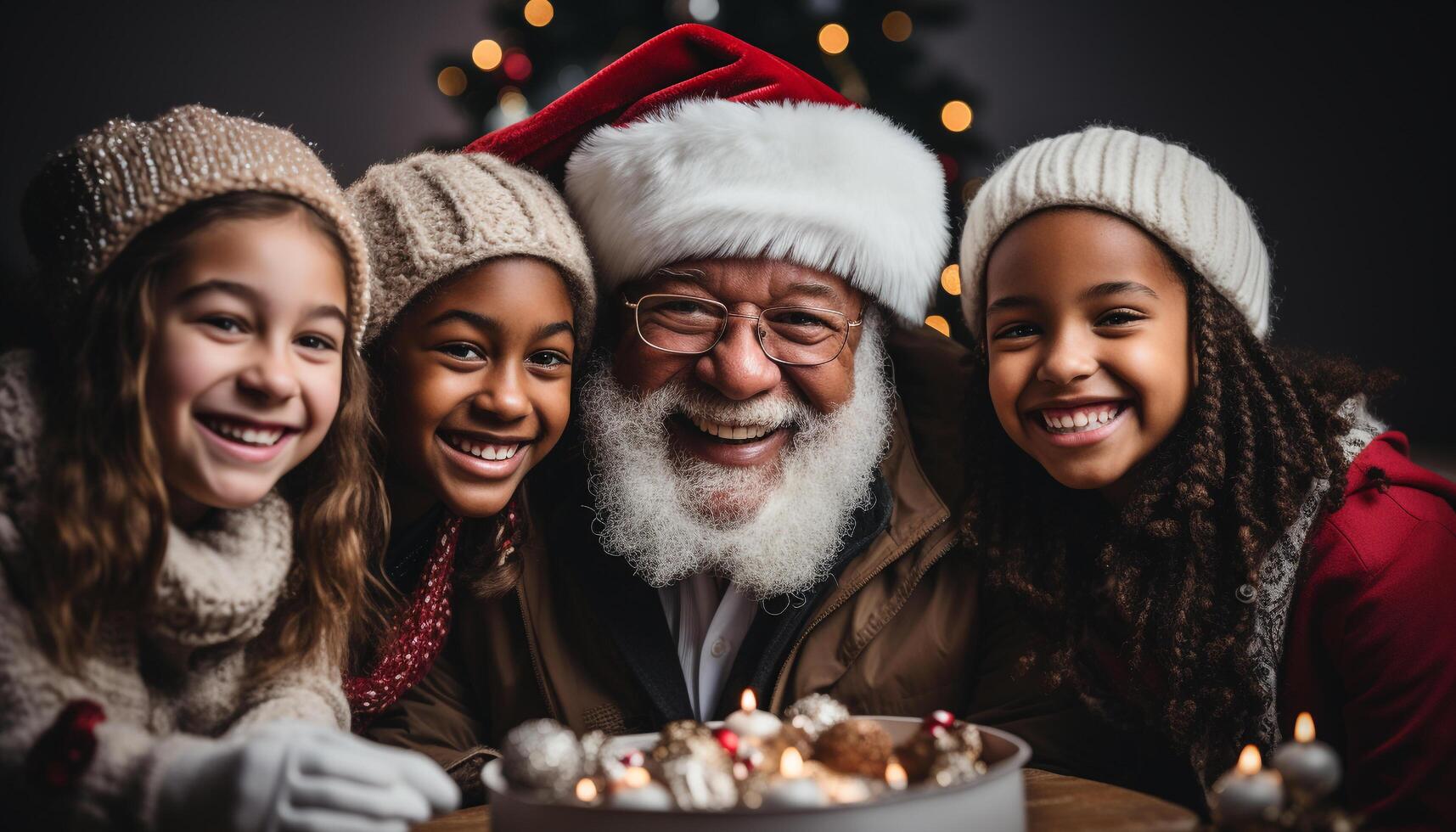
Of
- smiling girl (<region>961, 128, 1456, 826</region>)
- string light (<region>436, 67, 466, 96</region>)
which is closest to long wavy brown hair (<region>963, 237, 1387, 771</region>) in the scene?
smiling girl (<region>961, 128, 1456, 826</region>)

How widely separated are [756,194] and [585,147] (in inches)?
16.9

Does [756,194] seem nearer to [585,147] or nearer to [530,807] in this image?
[585,147]

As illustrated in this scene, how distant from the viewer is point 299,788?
136 centimetres

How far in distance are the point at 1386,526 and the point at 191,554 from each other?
191 centimetres

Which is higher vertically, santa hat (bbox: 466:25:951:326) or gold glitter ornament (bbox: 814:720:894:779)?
santa hat (bbox: 466:25:951:326)

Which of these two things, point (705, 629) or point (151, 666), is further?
point (705, 629)

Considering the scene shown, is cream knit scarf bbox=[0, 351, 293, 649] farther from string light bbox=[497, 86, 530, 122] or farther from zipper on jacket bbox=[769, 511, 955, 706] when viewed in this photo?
string light bbox=[497, 86, 530, 122]

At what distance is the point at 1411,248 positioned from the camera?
4.14 meters

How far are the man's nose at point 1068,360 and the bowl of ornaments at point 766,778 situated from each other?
0.66m

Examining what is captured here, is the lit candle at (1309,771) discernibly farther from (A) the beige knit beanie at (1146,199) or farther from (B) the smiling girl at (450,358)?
(B) the smiling girl at (450,358)

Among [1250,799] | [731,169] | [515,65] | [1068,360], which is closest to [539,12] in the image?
[515,65]

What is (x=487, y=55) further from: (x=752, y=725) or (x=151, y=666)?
(x=752, y=725)

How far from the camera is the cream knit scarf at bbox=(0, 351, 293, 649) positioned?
1535 millimetres

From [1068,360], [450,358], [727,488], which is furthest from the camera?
[727,488]
